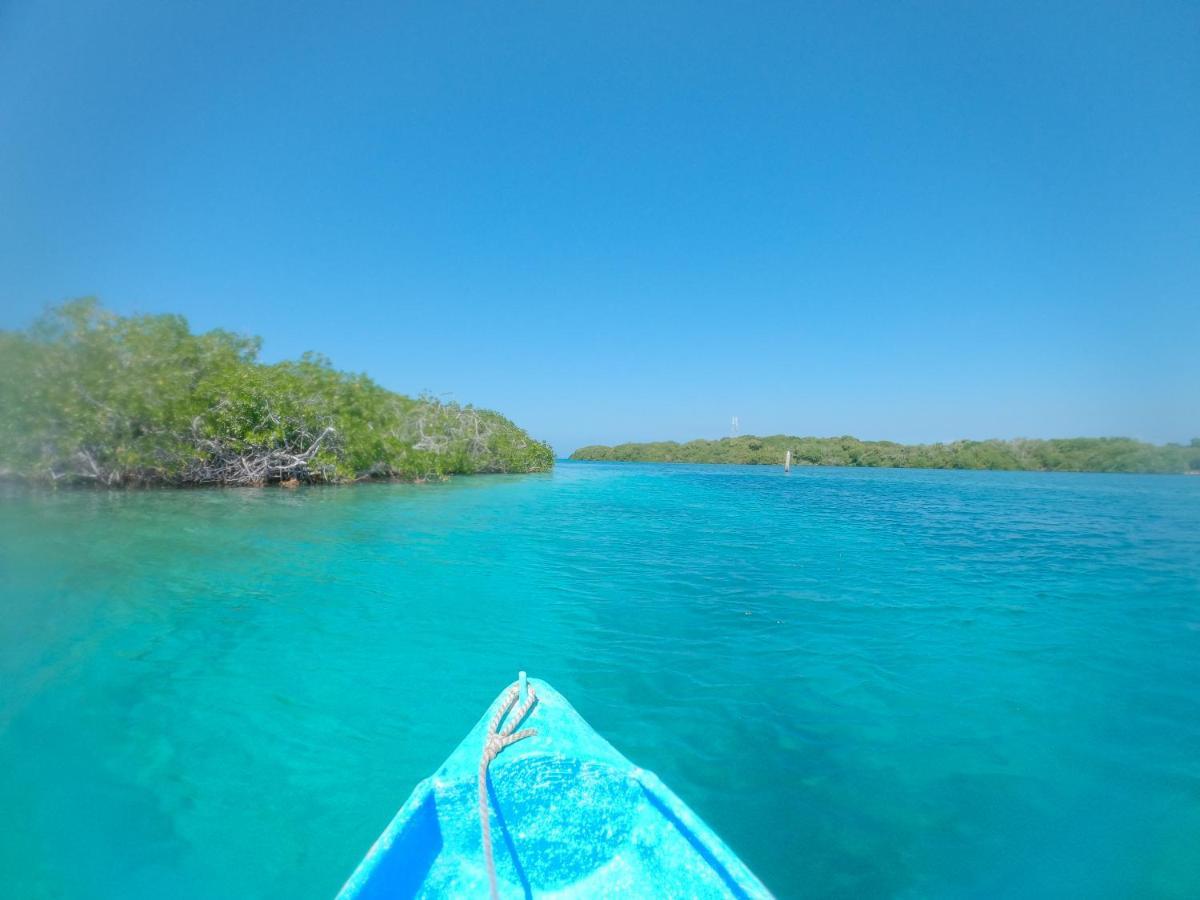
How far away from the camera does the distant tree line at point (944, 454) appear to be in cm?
5266

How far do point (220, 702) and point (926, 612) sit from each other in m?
8.21

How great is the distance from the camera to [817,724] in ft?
13.5

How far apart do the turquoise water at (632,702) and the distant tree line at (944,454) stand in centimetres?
5296

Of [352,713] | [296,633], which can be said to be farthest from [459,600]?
[352,713]

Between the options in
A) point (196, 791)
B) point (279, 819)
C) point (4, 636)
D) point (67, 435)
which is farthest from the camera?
point (67, 435)

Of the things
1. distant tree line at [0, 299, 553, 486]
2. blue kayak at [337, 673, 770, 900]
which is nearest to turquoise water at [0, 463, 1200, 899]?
blue kayak at [337, 673, 770, 900]

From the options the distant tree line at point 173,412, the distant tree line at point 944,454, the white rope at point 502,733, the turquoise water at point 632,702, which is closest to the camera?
the white rope at point 502,733

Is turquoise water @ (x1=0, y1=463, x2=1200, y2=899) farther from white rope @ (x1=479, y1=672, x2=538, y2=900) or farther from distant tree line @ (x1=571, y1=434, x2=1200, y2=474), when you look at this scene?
distant tree line @ (x1=571, y1=434, x2=1200, y2=474)

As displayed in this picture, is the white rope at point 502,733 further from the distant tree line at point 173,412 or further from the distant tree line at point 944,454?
the distant tree line at point 944,454

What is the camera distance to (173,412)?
1822 centimetres

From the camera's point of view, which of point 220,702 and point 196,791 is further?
point 220,702

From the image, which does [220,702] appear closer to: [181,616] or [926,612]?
[181,616]

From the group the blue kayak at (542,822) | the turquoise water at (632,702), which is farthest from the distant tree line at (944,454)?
the blue kayak at (542,822)

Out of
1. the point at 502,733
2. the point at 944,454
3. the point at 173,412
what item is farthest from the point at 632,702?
the point at 944,454
